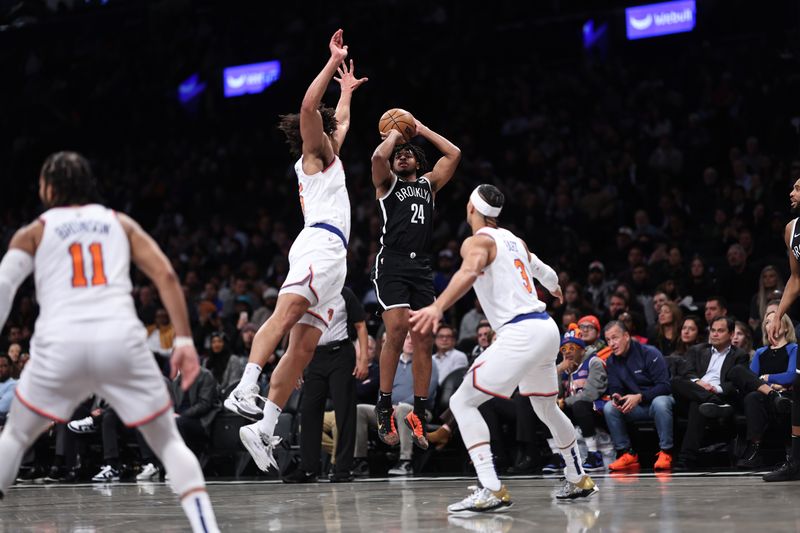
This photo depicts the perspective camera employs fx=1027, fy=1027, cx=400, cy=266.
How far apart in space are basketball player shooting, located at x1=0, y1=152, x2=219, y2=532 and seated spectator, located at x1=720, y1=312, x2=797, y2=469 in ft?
20.3

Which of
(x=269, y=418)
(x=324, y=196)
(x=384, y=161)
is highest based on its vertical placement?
(x=384, y=161)

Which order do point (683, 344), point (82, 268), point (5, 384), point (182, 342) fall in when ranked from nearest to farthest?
point (82, 268), point (182, 342), point (683, 344), point (5, 384)

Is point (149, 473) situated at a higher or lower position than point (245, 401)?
lower

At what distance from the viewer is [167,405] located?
16.3 feet

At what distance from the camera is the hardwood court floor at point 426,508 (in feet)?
20.0

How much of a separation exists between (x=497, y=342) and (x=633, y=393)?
4.05m

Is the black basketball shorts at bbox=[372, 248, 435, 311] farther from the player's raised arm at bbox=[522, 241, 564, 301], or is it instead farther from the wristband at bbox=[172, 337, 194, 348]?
the wristband at bbox=[172, 337, 194, 348]

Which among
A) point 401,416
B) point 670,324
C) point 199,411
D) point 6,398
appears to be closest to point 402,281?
point 401,416

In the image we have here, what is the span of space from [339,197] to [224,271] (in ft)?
31.3

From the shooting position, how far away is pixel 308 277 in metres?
7.44

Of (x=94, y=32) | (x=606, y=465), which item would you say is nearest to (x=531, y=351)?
(x=606, y=465)

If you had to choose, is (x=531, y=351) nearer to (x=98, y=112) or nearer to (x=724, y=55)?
(x=724, y=55)

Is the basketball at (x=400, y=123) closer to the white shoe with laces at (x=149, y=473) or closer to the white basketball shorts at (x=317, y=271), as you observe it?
the white basketball shorts at (x=317, y=271)

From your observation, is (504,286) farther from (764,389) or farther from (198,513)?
(764,389)
